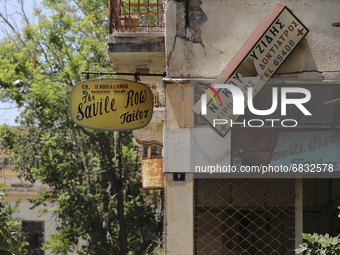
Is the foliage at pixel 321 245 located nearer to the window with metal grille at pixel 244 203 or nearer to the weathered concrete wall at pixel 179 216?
the window with metal grille at pixel 244 203

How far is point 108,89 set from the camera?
648cm

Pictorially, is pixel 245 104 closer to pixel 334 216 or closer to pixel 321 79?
pixel 321 79

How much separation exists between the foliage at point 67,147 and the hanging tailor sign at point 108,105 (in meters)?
9.60

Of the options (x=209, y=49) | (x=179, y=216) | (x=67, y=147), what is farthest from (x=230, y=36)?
(x=67, y=147)

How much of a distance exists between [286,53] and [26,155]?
13061 millimetres

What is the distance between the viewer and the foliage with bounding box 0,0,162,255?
16688 millimetres

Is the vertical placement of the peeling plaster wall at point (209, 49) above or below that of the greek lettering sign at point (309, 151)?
above

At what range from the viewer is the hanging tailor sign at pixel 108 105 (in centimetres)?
638

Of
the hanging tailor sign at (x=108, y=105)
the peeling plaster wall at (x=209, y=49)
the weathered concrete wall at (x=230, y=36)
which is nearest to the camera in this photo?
the peeling plaster wall at (x=209, y=49)

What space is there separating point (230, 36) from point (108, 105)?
1.96m

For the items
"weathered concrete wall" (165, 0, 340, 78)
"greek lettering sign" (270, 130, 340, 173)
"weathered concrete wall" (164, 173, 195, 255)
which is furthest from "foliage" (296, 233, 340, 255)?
"weathered concrete wall" (165, 0, 340, 78)

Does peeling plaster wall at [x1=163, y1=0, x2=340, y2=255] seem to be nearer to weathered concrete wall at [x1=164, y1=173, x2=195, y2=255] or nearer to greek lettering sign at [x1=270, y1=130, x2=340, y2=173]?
weathered concrete wall at [x1=164, y1=173, x2=195, y2=255]

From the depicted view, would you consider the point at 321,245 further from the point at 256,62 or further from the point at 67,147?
the point at 67,147

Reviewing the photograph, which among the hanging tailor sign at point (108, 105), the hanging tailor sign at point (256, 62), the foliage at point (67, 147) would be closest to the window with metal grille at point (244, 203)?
the hanging tailor sign at point (256, 62)
